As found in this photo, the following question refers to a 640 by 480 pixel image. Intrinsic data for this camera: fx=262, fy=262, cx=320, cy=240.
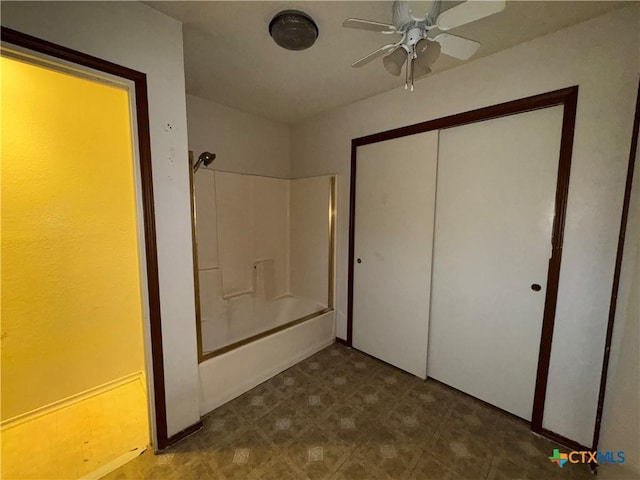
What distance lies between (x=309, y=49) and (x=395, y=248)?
1.52 metres

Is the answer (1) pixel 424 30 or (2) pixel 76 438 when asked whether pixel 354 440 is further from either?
(1) pixel 424 30

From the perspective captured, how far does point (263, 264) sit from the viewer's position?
9.52 feet

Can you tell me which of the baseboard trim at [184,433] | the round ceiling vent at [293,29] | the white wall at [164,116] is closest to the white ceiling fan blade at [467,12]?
the round ceiling vent at [293,29]

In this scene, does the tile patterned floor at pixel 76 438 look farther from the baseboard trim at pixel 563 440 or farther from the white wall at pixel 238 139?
the baseboard trim at pixel 563 440

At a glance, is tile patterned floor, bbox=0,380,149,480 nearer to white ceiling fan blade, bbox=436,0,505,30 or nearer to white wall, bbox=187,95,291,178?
white wall, bbox=187,95,291,178

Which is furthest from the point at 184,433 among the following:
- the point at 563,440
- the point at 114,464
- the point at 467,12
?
the point at 467,12

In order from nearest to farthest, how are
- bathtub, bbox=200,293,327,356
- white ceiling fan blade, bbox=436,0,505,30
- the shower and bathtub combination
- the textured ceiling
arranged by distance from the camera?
white ceiling fan blade, bbox=436,0,505,30 < the textured ceiling < the shower and bathtub combination < bathtub, bbox=200,293,327,356

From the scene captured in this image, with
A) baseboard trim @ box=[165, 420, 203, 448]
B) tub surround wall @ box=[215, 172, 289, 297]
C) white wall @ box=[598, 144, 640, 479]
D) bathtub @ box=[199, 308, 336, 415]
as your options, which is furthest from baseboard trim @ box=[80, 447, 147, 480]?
white wall @ box=[598, 144, 640, 479]

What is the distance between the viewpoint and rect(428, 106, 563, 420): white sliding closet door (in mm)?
1558

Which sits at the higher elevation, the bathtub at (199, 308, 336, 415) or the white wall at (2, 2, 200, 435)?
the white wall at (2, 2, 200, 435)

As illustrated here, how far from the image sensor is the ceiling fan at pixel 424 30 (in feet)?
3.19

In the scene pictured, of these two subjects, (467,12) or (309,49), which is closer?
(467,12)

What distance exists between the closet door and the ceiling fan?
0.78 meters

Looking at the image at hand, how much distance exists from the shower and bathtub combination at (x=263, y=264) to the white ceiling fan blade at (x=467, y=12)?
62.9 inches
